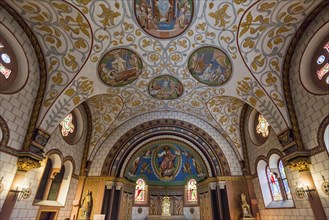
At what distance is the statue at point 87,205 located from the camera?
1064 cm

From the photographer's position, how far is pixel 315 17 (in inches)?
285

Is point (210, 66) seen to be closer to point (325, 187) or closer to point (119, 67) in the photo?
point (119, 67)

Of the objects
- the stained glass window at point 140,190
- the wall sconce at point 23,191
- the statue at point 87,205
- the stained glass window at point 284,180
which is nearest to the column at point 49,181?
the wall sconce at point 23,191

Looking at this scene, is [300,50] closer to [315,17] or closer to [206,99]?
[315,17]

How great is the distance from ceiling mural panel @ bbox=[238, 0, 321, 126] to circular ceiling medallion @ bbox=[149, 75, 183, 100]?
13.4 feet

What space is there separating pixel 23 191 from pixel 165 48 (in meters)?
8.77

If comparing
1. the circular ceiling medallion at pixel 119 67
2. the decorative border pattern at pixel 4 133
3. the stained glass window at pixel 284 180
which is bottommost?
the stained glass window at pixel 284 180

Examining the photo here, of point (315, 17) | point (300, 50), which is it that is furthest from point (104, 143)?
point (315, 17)

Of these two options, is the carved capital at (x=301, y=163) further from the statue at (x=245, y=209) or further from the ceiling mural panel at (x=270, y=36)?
the statue at (x=245, y=209)

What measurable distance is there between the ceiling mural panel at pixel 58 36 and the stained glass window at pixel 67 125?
2.54m

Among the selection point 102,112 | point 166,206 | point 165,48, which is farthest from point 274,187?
point 102,112

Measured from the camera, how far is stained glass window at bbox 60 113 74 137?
35.8 feet

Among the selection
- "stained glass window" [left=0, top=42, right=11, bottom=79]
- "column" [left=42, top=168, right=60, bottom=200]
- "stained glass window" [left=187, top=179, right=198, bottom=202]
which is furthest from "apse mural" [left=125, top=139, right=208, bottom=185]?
"stained glass window" [left=0, top=42, right=11, bottom=79]

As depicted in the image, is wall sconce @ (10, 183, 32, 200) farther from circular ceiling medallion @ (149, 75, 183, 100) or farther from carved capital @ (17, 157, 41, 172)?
circular ceiling medallion @ (149, 75, 183, 100)
